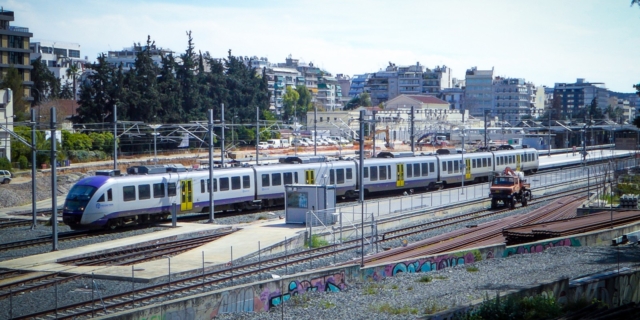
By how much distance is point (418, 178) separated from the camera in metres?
46.3

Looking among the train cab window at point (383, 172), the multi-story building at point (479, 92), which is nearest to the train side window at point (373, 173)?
the train cab window at point (383, 172)

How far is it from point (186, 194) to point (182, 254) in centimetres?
894

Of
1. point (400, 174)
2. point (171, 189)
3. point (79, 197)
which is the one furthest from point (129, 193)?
point (400, 174)

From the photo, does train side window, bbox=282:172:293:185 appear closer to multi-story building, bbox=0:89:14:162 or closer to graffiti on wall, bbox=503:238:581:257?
graffiti on wall, bbox=503:238:581:257

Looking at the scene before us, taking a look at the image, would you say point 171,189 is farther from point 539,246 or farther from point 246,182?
point 539,246

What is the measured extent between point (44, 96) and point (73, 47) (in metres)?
48.8

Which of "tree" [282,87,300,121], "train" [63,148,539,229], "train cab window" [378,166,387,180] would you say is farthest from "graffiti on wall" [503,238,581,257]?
"tree" [282,87,300,121]

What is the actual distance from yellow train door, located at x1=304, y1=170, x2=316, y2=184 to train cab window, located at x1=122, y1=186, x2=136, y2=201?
11.2 m

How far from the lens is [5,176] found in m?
48.4

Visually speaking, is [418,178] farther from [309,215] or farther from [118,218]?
[118,218]

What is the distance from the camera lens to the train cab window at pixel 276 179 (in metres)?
37.8

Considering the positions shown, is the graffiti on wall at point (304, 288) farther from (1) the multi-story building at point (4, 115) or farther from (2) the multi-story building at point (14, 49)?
(2) the multi-story building at point (14, 49)

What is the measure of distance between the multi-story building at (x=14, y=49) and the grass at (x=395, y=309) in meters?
62.7

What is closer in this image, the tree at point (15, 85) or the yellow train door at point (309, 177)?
the yellow train door at point (309, 177)
